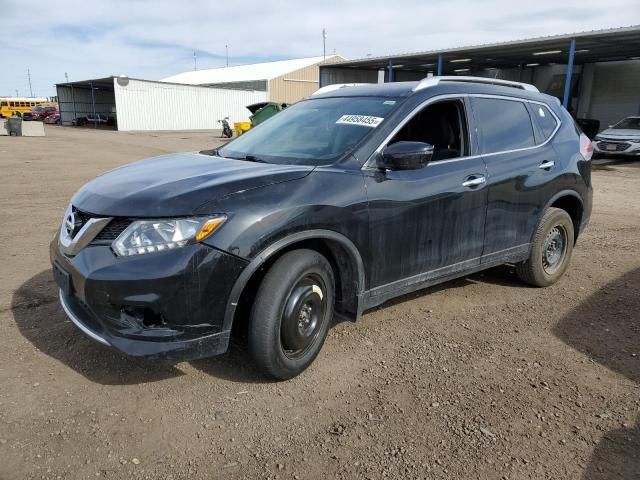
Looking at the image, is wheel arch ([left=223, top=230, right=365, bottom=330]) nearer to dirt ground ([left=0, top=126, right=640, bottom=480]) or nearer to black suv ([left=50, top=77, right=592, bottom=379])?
black suv ([left=50, top=77, right=592, bottom=379])

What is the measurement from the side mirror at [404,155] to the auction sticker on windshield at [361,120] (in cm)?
27

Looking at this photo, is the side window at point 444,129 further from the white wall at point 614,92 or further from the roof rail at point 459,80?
the white wall at point 614,92

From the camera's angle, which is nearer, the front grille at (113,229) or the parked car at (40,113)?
the front grille at (113,229)

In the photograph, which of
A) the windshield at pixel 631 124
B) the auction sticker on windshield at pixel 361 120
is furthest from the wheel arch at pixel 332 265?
the windshield at pixel 631 124

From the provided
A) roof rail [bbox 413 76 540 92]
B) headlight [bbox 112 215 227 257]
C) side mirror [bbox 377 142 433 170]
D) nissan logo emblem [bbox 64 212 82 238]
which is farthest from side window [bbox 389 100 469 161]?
nissan logo emblem [bbox 64 212 82 238]

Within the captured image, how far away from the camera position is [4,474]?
2.30 m

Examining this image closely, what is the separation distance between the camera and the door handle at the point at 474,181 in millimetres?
3800

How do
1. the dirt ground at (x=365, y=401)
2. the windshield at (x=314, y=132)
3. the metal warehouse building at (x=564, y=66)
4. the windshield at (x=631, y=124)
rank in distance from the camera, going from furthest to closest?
1. the metal warehouse building at (x=564, y=66)
2. the windshield at (x=631, y=124)
3. the windshield at (x=314, y=132)
4. the dirt ground at (x=365, y=401)

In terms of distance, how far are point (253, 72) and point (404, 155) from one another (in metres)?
60.7

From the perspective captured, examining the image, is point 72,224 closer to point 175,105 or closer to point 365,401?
point 365,401

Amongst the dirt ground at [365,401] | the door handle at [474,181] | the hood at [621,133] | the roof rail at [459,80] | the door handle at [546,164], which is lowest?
the dirt ground at [365,401]

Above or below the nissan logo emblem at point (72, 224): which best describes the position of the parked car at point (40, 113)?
above

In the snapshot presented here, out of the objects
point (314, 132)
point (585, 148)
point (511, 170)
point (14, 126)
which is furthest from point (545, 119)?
point (14, 126)

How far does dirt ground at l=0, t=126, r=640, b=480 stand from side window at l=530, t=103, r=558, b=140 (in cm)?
157
